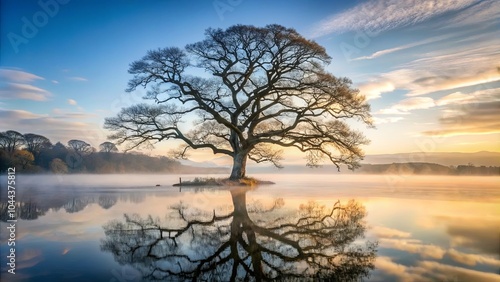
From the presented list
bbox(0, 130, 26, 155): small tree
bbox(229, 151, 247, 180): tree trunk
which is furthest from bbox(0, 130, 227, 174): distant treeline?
bbox(229, 151, 247, 180): tree trunk

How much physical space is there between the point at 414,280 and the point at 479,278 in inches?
35.9

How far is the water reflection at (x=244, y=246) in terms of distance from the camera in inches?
191

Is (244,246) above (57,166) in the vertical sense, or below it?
below

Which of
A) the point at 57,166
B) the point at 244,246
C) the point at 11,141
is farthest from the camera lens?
the point at 57,166

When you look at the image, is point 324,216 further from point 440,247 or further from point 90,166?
point 90,166

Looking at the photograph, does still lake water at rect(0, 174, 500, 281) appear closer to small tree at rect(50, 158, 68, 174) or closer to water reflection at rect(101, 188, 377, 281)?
water reflection at rect(101, 188, 377, 281)

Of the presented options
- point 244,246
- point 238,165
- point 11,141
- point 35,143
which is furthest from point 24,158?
point 244,246

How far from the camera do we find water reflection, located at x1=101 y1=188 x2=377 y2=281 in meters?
4.86

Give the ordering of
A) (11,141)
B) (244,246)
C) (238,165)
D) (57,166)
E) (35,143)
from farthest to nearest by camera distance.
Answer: (57,166), (35,143), (11,141), (238,165), (244,246)

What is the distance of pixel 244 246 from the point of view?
20.1 ft

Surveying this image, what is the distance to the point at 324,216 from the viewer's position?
9.62m

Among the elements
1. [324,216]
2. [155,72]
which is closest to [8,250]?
[324,216]

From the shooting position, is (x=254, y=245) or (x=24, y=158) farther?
(x=24, y=158)

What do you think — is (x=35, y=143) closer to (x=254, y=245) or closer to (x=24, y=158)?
(x=24, y=158)
